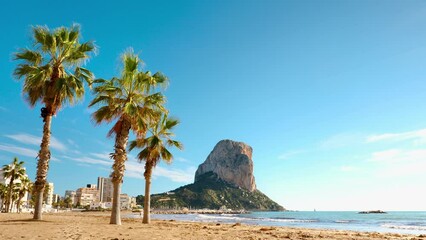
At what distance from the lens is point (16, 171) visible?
61.2 metres

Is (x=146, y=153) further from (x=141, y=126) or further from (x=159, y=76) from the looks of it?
(x=159, y=76)

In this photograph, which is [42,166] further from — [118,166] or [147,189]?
[147,189]

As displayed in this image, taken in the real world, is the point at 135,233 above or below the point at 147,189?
below

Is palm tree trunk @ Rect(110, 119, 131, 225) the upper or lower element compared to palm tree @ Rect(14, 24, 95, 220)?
lower

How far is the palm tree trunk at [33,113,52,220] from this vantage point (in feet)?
73.4

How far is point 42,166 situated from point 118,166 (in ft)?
17.6

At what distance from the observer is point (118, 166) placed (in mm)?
21797

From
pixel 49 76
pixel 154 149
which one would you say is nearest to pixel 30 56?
pixel 49 76

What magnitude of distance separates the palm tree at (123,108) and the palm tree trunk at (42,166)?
3653 millimetres

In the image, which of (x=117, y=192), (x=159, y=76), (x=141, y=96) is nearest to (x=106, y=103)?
(x=141, y=96)

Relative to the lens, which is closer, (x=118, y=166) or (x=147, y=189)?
(x=118, y=166)

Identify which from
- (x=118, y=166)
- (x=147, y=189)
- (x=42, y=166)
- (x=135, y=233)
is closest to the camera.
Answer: (x=135, y=233)

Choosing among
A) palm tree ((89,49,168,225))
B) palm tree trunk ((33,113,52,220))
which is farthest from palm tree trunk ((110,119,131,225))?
palm tree trunk ((33,113,52,220))

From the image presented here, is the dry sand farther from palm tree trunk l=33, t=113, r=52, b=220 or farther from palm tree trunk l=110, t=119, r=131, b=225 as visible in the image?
palm tree trunk l=33, t=113, r=52, b=220
